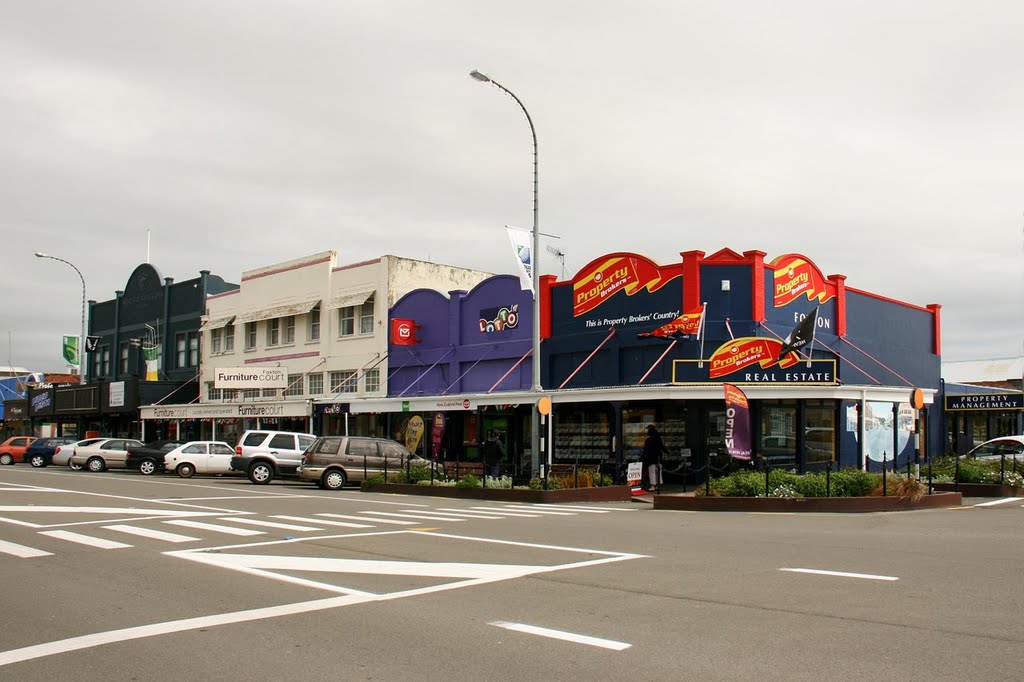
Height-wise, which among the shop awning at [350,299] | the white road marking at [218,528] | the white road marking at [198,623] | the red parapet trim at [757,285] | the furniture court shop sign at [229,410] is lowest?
the white road marking at [218,528]

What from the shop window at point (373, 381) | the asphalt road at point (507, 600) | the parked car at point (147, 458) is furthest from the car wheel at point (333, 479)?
the parked car at point (147, 458)

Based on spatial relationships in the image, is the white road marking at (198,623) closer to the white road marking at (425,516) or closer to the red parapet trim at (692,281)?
the white road marking at (425,516)

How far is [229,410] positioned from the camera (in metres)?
41.9

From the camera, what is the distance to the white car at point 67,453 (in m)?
39.7

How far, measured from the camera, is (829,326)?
29.4 m

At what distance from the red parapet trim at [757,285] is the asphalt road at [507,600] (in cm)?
1139

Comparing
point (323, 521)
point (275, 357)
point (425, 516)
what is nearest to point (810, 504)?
point (425, 516)

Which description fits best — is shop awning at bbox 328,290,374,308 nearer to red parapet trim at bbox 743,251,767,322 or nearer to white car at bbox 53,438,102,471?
white car at bbox 53,438,102,471

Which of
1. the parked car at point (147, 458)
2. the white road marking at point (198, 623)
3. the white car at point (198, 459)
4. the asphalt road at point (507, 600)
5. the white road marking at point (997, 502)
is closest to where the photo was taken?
the asphalt road at point (507, 600)

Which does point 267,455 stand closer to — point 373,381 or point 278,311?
point 373,381

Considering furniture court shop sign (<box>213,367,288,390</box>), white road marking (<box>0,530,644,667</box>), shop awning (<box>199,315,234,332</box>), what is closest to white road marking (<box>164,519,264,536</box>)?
white road marking (<box>0,530,644,667</box>)

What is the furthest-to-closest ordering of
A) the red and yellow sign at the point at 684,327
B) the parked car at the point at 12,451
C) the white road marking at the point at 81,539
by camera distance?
the parked car at the point at 12,451, the red and yellow sign at the point at 684,327, the white road marking at the point at 81,539

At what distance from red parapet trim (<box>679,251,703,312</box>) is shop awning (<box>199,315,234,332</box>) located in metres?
26.8

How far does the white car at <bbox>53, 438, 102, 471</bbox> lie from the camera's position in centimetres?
3966
